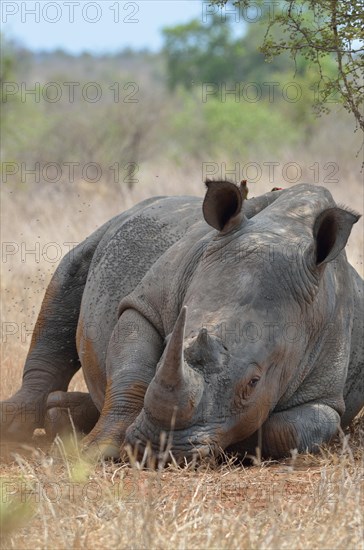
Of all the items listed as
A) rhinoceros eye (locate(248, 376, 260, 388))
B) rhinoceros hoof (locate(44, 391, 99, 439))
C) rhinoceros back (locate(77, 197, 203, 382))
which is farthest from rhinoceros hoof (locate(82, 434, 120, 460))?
rhinoceros hoof (locate(44, 391, 99, 439))

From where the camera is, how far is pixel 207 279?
670cm

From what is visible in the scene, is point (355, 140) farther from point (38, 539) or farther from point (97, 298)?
point (38, 539)

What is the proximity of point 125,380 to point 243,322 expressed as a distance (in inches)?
37.6

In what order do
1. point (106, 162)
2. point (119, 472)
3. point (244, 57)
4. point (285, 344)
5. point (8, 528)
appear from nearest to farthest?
point (8, 528)
point (119, 472)
point (285, 344)
point (106, 162)
point (244, 57)

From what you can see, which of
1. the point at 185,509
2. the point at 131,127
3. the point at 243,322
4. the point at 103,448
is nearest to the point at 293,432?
the point at 243,322

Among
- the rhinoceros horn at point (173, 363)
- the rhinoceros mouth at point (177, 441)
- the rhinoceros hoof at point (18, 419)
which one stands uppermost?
the rhinoceros horn at point (173, 363)

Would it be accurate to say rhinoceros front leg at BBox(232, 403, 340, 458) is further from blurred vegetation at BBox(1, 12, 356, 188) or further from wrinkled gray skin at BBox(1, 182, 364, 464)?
blurred vegetation at BBox(1, 12, 356, 188)

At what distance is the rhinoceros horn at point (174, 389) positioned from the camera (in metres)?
5.68

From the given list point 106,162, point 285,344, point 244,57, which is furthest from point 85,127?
point 244,57

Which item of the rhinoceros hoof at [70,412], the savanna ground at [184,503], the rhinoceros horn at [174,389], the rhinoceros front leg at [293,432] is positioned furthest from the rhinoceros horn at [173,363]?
the rhinoceros hoof at [70,412]

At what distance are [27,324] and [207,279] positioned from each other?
4934 millimetres

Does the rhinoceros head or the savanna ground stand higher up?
the rhinoceros head

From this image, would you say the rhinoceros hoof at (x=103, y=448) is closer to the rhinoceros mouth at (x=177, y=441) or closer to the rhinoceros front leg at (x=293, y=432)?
the rhinoceros mouth at (x=177, y=441)

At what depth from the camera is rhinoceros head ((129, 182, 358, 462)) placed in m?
5.98
